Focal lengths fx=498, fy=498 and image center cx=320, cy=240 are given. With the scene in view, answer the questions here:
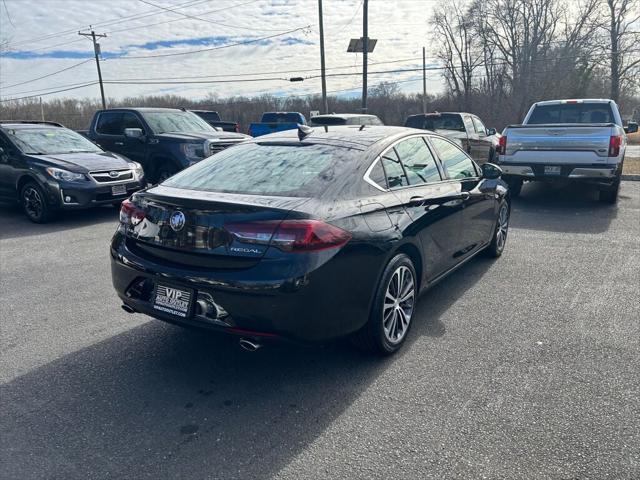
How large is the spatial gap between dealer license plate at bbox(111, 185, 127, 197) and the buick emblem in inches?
235

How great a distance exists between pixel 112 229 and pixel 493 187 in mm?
5774

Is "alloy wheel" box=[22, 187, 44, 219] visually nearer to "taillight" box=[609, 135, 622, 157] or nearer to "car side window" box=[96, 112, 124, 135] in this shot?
"car side window" box=[96, 112, 124, 135]

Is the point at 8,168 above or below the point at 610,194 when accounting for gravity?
above

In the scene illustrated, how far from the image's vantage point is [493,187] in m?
5.46

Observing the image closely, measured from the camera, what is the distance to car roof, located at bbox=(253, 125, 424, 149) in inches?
150

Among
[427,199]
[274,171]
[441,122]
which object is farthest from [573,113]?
[274,171]

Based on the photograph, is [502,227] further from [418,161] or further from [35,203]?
[35,203]

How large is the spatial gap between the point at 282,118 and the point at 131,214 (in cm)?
1910

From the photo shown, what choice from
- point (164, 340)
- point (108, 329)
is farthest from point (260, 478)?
point (108, 329)

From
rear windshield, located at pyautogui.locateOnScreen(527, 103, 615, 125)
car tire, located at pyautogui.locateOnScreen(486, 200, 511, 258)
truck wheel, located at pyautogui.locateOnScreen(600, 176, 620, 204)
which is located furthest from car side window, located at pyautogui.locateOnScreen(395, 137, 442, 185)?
rear windshield, located at pyautogui.locateOnScreen(527, 103, 615, 125)

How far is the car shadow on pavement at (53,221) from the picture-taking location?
7980mm

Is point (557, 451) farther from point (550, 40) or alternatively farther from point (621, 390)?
point (550, 40)

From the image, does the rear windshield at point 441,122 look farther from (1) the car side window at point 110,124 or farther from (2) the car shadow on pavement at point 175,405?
(2) the car shadow on pavement at point 175,405

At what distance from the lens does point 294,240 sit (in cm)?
283
